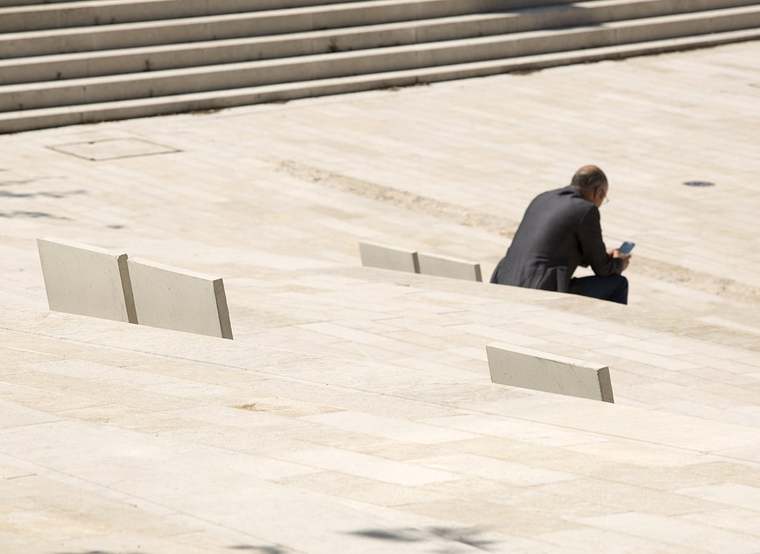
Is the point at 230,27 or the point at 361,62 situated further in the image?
the point at 361,62

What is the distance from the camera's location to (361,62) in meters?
21.7

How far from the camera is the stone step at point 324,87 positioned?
19078mm

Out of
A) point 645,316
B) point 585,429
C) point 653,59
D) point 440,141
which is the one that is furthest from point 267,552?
point 653,59

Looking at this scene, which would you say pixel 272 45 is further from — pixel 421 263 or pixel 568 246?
pixel 568 246

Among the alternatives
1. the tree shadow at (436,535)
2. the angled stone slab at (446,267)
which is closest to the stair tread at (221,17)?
the angled stone slab at (446,267)

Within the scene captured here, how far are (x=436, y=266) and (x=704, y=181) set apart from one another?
5461mm

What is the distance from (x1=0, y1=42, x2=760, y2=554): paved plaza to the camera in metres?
A: 4.99

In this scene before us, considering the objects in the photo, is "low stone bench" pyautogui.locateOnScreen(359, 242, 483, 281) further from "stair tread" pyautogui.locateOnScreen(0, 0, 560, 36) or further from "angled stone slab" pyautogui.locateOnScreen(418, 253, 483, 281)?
"stair tread" pyautogui.locateOnScreen(0, 0, 560, 36)

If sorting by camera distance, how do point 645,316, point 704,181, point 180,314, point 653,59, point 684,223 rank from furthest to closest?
point 653,59 < point 704,181 < point 684,223 < point 645,316 < point 180,314

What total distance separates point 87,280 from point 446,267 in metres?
3.90

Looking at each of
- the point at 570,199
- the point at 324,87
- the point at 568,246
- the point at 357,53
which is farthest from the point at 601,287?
the point at 357,53

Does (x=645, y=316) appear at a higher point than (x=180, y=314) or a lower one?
lower

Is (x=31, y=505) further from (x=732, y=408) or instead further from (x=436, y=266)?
(x=436, y=266)

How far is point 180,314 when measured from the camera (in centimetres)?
880
